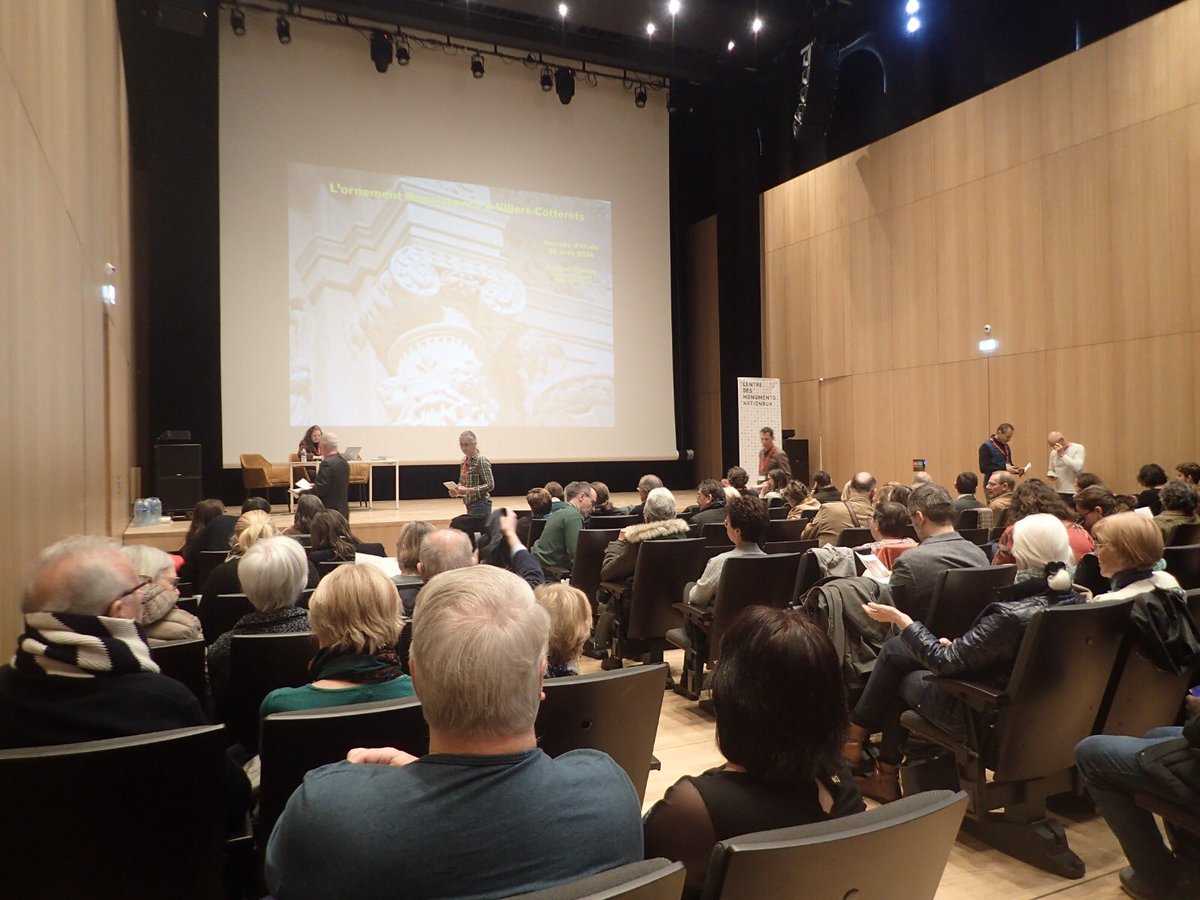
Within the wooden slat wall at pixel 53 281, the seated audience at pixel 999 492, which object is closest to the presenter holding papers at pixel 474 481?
the wooden slat wall at pixel 53 281

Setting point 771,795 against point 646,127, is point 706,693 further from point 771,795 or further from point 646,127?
point 646,127

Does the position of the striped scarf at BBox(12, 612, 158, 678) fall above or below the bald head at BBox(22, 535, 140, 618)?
below

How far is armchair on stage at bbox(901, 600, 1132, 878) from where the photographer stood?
235cm

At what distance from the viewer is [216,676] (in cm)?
251

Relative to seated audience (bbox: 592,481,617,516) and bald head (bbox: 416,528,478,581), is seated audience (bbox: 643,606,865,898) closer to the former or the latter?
bald head (bbox: 416,528,478,581)

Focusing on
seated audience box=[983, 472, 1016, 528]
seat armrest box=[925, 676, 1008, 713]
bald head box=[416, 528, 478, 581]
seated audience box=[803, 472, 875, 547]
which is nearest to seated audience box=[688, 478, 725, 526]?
seated audience box=[803, 472, 875, 547]

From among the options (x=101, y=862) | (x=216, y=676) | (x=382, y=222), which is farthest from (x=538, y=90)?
(x=101, y=862)

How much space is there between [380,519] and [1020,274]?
25.6 ft

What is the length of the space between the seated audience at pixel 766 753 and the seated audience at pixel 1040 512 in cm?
268

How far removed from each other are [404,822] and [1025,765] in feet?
7.13

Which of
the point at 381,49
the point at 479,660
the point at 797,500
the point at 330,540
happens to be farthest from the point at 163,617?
the point at 381,49

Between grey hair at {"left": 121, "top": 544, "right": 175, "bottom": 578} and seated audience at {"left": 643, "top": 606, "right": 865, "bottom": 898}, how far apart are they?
2226 millimetres

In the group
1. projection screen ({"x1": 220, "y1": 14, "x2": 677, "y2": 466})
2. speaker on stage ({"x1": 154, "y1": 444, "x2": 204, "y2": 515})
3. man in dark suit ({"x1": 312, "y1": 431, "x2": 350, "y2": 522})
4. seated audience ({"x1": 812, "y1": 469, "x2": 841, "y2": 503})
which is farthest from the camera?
projection screen ({"x1": 220, "y1": 14, "x2": 677, "y2": 466})

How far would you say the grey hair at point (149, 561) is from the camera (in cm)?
278
